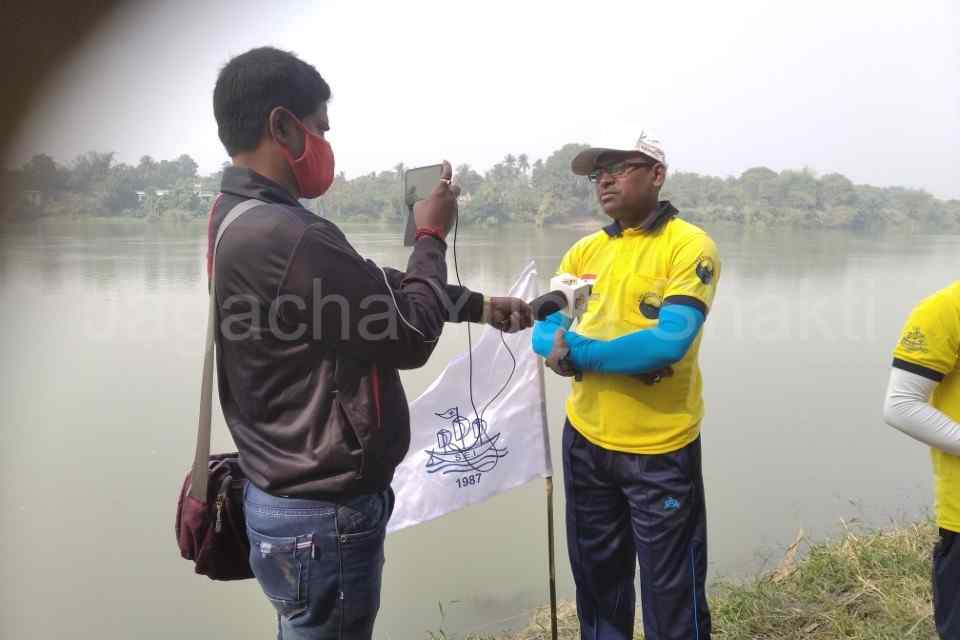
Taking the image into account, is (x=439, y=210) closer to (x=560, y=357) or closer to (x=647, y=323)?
(x=560, y=357)

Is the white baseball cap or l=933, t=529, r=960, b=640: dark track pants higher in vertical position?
the white baseball cap

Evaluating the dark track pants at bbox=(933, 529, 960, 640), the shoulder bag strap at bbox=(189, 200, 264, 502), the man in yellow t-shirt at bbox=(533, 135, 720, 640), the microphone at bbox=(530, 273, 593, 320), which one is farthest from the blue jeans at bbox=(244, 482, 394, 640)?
the dark track pants at bbox=(933, 529, 960, 640)

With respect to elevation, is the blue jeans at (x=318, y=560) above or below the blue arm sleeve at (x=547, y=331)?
below

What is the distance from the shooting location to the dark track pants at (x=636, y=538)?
1869mm

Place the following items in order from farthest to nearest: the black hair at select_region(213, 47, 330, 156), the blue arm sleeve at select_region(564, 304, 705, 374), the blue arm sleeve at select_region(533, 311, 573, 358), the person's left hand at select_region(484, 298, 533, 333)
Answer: the blue arm sleeve at select_region(533, 311, 573, 358)
the blue arm sleeve at select_region(564, 304, 705, 374)
the person's left hand at select_region(484, 298, 533, 333)
the black hair at select_region(213, 47, 330, 156)

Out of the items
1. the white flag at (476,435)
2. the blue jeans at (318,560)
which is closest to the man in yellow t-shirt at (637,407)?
the white flag at (476,435)

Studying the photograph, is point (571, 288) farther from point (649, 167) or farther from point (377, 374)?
point (377, 374)

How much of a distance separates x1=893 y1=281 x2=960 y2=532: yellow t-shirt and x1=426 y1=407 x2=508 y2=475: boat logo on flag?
1.37m

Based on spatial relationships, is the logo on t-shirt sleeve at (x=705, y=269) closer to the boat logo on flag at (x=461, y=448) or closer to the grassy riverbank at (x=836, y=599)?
the boat logo on flag at (x=461, y=448)

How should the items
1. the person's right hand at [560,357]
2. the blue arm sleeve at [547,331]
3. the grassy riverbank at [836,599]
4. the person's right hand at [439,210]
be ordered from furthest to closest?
1. the grassy riverbank at [836,599]
2. the blue arm sleeve at [547,331]
3. the person's right hand at [560,357]
4. the person's right hand at [439,210]

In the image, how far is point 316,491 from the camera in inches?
46.1

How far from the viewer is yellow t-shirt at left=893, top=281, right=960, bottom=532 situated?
149cm

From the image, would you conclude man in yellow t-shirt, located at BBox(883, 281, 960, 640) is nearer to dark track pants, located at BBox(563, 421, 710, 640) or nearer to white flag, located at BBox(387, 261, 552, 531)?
dark track pants, located at BBox(563, 421, 710, 640)

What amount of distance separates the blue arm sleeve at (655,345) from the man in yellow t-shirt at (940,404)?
0.51m
